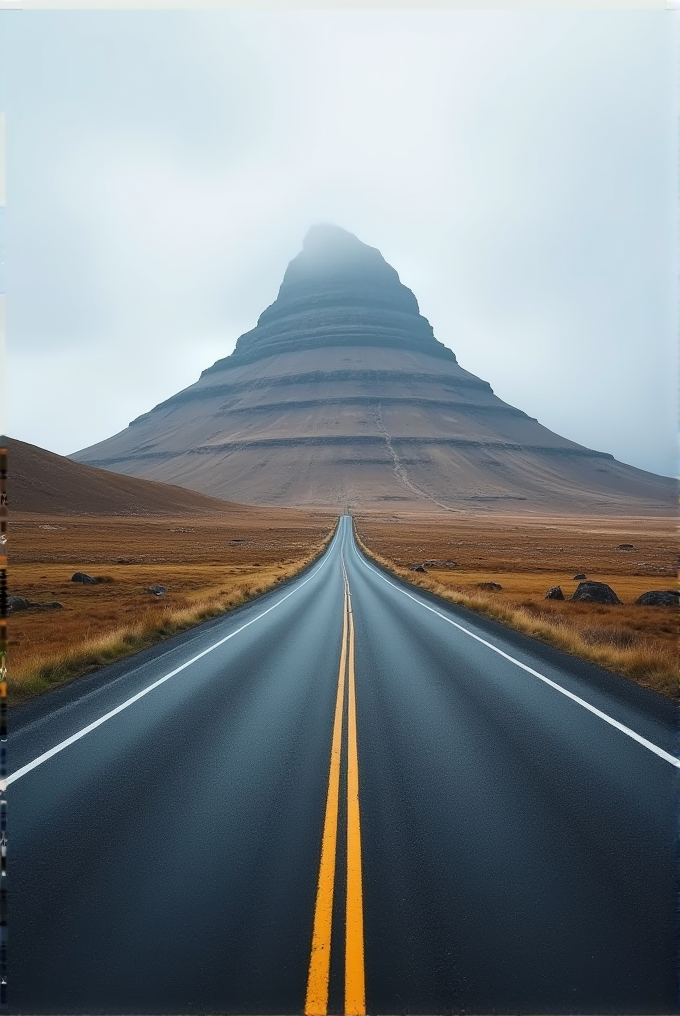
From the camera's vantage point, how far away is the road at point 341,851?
349 centimetres

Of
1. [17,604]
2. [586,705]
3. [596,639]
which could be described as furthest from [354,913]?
[17,604]

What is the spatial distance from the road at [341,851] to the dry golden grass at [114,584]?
249 cm

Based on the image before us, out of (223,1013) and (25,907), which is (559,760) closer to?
(223,1013)

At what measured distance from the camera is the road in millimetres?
3494

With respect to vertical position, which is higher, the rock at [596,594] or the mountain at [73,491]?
the mountain at [73,491]

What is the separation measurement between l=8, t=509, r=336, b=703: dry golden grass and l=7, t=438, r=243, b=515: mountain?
1939 centimetres

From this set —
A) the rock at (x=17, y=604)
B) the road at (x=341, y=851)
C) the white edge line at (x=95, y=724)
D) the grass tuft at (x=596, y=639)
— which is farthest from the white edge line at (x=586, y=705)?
the rock at (x=17, y=604)

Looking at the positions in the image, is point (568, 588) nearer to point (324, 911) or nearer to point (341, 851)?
point (341, 851)

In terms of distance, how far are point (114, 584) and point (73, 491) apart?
99028 millimetres

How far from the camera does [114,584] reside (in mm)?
33312

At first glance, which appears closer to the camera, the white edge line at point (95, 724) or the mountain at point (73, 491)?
the white edge line at point (95, 724)

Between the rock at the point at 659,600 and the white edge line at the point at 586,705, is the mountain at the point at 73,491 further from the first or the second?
the white edge line at the point at 586,705

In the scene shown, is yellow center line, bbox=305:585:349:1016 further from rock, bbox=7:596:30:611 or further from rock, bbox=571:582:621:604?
rock, bbox=571:582:621:604

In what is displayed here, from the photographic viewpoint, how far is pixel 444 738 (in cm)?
770
